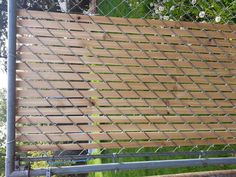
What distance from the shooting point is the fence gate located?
6.70 feet

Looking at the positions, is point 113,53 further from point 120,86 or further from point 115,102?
point 115,102

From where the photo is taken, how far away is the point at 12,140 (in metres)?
1.92

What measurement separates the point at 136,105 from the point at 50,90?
662 millimetres

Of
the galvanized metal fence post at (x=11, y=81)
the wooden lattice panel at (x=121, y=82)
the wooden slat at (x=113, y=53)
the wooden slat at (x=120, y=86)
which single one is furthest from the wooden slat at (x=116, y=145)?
the wooden slat at (x=113, y=53)

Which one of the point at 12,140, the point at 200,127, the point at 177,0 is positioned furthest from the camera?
the point at 177,0

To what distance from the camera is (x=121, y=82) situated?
231 centimetres

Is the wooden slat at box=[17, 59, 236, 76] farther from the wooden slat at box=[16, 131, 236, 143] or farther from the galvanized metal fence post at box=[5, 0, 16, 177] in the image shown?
the wooden slat at box=[16, 131, 236, 143]

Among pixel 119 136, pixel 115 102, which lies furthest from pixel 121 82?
pixel 119 136

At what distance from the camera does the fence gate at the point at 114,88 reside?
2.04m

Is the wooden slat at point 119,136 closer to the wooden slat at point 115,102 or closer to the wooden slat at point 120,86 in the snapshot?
the wooden slat at point 115,102

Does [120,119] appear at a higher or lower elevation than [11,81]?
lower

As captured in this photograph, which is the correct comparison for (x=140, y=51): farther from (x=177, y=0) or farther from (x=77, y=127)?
(x=177, y=0)

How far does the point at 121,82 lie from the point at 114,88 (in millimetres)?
73

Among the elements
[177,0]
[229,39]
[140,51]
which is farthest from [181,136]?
[177,0]
